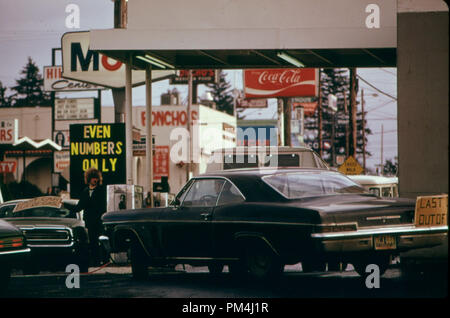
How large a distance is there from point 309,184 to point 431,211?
1560mm

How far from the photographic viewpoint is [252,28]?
52.2 ft

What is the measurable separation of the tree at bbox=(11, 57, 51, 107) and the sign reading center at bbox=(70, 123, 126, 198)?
10264 cm

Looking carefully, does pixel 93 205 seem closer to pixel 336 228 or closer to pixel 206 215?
pixel 206 215

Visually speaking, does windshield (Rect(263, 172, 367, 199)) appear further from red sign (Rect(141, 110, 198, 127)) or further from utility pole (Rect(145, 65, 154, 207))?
red sign (Rect(141, 110, 198, 127))

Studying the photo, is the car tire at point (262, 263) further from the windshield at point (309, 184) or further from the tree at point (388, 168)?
the tree at point (388, 168)

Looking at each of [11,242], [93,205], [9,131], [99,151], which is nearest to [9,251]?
[11,242]

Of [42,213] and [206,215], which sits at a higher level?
[206,215]

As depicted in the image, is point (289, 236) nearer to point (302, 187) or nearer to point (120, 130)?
point (302, 187)

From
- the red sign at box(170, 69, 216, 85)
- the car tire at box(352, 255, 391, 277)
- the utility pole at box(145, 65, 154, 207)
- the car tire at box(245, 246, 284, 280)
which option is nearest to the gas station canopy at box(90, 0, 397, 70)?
the utility pole at box(145, 65, 154, 207)

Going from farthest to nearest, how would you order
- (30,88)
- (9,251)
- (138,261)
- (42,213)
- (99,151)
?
(30,88)
(99,151)
(42,213)
(138,261)
(9,251)

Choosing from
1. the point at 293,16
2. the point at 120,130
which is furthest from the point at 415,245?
the point at 120,130

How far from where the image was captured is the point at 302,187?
10.6 meters

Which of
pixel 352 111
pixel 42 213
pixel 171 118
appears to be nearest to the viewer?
pixel 42 213

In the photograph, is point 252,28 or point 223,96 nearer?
point 252,28
